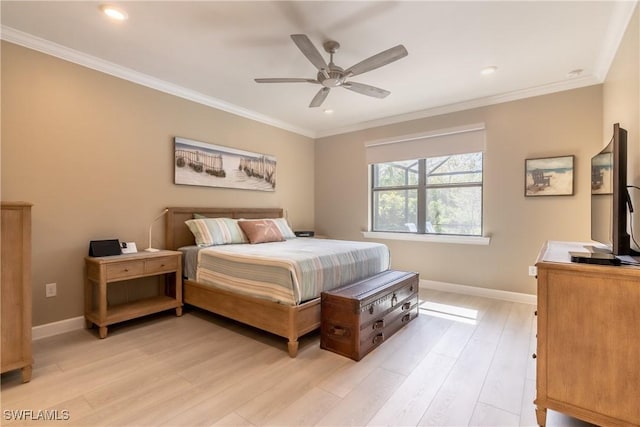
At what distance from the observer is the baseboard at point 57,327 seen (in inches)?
102

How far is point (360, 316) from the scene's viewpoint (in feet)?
7.41

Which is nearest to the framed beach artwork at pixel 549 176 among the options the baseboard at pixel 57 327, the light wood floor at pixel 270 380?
the light wood floor at pixel 270 380

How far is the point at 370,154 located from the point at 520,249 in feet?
8.04

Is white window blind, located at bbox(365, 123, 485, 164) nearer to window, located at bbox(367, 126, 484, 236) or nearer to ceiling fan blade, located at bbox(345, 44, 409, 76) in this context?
window, located at bbox(367, 126, 484, 236)

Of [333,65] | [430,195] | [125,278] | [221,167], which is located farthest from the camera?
[430,195]

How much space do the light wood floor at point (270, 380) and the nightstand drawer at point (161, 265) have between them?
55 cm

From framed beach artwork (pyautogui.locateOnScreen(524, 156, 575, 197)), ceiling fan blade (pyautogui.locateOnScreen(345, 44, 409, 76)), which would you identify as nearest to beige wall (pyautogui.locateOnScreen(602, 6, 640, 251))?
framed beach artwork (pyautogui.locateOnScreen(524, 156, 575, 197))

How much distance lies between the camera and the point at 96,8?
7.04 feet

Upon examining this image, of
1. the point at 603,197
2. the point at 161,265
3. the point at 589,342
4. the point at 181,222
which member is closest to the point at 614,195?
the point at 603,197

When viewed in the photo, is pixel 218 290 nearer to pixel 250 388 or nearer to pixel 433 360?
pixel 250 388

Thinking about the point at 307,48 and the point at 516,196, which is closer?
the point at 307,48

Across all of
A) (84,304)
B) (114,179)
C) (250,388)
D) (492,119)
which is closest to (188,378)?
(250,388)

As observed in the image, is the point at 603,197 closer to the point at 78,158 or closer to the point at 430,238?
the point at 430,238

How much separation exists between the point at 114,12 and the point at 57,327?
2.70 meters
